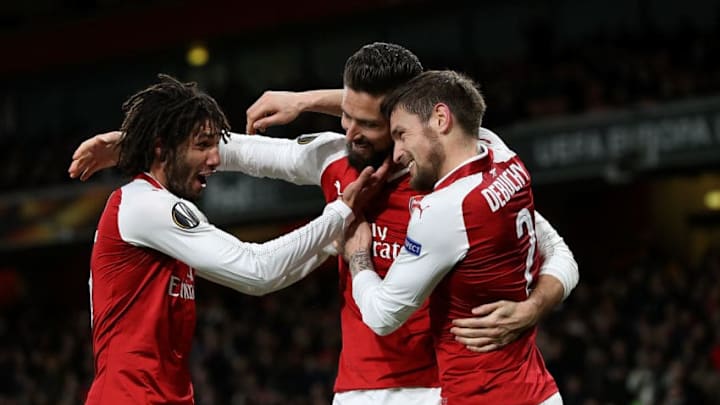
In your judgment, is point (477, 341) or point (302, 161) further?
point (302, 161)

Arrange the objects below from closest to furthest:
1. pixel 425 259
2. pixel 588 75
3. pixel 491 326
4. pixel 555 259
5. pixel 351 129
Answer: pixel 425 259 → pixel 491 326 → pixel 351 129 → pixel 555 259 → pixel 588 75

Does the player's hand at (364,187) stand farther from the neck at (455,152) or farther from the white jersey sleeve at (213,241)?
the neck at (455,152)

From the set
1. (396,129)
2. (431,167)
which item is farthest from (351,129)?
(431,167)

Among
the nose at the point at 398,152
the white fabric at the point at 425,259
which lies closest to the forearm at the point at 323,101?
the nose at the point at 398,152

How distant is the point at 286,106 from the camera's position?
432cm

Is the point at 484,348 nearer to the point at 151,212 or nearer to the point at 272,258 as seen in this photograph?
the point at 272,258

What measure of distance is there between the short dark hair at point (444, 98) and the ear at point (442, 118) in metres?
0.02

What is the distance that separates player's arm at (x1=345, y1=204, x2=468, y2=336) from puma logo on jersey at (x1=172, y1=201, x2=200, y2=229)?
24.2 inches

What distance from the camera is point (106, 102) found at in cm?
2131

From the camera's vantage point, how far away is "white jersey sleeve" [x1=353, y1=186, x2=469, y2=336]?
3.45 m

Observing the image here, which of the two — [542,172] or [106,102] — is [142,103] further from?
[106,102]

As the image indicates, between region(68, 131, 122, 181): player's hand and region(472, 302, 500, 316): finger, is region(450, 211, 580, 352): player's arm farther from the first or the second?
region(68, 131, 122, 181): player's hand

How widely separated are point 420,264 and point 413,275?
42mm

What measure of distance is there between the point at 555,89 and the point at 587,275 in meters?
2.73
